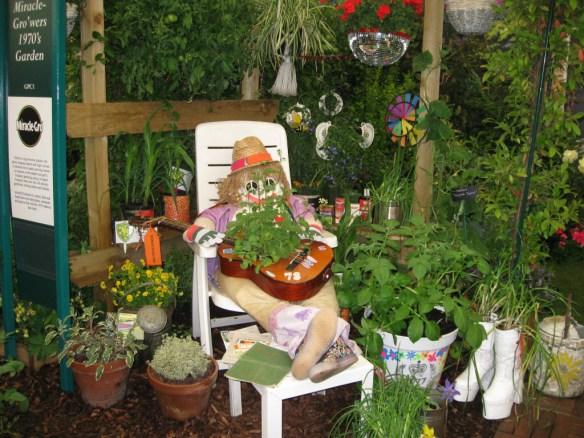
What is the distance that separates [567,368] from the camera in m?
2.88

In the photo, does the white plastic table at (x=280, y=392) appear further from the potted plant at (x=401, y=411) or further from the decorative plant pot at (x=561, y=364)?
the decorative plant pot at (x=561, y=364)

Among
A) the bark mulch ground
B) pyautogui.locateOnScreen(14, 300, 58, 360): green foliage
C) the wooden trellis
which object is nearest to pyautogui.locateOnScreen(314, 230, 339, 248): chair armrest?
the bark mulch ground

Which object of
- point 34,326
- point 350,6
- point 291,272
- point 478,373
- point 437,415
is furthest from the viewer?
point 350,6

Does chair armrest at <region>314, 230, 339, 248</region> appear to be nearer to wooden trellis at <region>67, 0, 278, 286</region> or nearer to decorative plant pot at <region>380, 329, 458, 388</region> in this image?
decorative plant pot at <region>380, 329, 458, 388</region>

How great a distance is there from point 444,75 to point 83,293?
11.0ft

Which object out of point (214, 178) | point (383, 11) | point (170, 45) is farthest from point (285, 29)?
point (214, 178)

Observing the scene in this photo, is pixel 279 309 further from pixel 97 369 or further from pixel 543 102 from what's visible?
pixel 543 102

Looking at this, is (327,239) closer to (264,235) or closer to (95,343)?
(264,235)

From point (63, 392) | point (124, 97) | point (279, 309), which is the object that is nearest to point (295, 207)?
point (279, 309)

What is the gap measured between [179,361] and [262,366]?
432mm

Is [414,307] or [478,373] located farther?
[478,373]

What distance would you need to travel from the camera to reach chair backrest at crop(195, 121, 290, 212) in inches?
131

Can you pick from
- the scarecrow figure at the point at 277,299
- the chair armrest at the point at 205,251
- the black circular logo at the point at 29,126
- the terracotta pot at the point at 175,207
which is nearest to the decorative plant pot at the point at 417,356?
the scarecrow figure at the point at 277,299

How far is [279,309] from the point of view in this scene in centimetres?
254
